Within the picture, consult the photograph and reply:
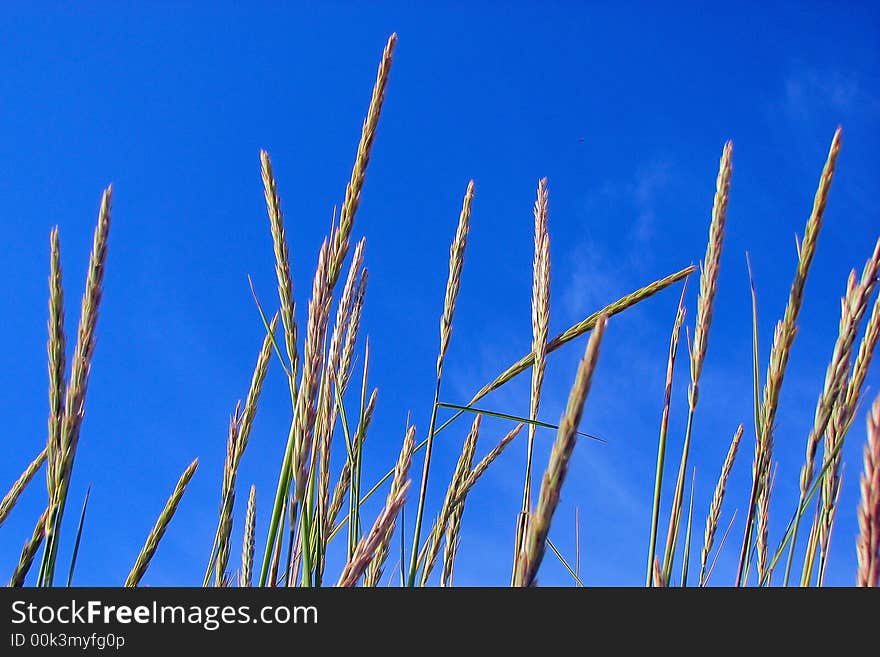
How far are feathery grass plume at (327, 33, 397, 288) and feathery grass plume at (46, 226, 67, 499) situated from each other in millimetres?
505

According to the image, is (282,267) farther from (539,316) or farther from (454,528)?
(454,528)

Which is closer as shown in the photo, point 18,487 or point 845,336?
point 845,336

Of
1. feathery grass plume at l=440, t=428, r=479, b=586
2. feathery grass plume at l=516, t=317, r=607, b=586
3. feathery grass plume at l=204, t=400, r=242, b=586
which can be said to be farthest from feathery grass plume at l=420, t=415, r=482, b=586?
feathery grass plume at l=516, t=317, r=607, b=586

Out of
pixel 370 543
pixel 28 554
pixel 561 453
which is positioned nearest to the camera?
pixel 561 453

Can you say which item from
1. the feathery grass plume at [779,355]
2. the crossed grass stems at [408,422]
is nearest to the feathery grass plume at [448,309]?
the crossed grass stems at [408,422]

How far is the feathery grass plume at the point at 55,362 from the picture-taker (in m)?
1.18

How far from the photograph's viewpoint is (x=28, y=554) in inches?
54.8

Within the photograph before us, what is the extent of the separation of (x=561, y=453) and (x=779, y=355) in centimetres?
72

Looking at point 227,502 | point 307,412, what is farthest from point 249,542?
point 307,412

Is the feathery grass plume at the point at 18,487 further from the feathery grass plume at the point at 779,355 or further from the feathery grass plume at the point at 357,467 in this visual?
the feathery grass plume at the point at 779,355

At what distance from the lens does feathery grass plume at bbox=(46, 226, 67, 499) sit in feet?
3.87

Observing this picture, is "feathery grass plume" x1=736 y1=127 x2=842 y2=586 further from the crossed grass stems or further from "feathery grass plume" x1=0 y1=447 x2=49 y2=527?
"feathery grass plume" x1=0 y1=447 x2=49 y2=527
